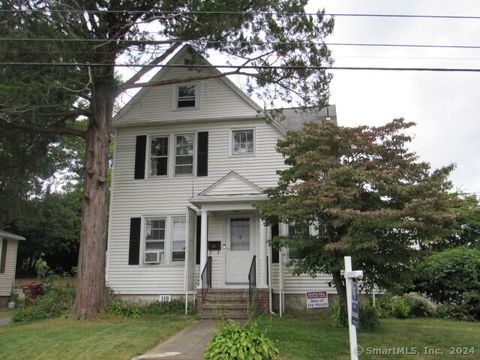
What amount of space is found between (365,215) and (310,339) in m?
2.64

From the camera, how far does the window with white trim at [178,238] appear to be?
15.8 metres

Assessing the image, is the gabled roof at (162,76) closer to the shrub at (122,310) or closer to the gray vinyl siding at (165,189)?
the gray vinyl siding at (165,189)

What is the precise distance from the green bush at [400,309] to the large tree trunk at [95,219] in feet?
26.9

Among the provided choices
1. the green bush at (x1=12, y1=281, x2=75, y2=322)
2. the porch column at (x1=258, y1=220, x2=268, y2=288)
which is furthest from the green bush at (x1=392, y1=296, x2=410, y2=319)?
the green bush at (x1=12, y1=281, x2=75, y2=322)

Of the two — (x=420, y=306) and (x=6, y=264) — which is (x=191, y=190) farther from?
(x=6, y=264)

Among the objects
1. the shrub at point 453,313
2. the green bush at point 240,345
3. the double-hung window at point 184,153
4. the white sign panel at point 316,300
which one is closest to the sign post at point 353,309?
the green bush at point 240,345

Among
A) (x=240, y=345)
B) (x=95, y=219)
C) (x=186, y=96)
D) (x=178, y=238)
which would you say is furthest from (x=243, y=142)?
(x=240, y=345)

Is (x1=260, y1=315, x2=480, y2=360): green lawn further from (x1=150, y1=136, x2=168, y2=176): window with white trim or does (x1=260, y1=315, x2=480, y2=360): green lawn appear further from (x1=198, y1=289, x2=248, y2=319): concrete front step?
(x1=150, y1=136, x2=168, y2=176): window with white trim

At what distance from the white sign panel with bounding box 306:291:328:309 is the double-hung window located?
5700 millimetres

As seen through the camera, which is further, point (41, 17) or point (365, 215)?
point (41, 17)

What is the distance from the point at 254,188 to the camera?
48.0ft

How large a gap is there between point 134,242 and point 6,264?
13296 mm

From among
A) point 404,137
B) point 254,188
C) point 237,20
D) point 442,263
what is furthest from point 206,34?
point 442,263

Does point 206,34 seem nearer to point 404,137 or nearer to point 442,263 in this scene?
point 404,137
